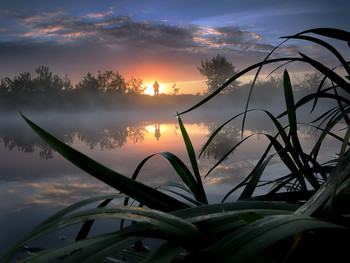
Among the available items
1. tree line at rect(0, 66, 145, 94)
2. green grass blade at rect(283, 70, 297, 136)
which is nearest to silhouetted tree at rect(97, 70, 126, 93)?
tree line at rect(0, 66, 145, 94)

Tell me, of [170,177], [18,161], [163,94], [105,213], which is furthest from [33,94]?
[105,213]

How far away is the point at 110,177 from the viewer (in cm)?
28

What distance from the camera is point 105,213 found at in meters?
0.26

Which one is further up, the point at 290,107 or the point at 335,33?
the point at 335,33

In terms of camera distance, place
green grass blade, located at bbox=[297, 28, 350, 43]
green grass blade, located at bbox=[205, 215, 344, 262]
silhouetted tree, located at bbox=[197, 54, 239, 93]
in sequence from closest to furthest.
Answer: green grass blade, located at bbox=[205, 215, 344, 262] < green grass blade, located at bbox=[297, 28, 350, 43] < silhouetted tree, located at bbox=[197, 54, 239, 93]

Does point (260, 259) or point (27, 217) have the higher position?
point (260, 259)

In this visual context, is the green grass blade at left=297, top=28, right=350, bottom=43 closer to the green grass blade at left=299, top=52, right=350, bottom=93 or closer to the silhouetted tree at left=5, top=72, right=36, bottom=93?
the green grass blade at left=299, top=52, right=350, bottom=93

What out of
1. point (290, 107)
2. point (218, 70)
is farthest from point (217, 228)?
point (218, 70)

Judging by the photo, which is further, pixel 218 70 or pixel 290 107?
pixel 218 70

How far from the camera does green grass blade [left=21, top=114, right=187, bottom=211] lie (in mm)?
275

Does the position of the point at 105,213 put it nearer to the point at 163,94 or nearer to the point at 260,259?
the point at 260,259

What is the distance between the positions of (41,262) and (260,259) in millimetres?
156

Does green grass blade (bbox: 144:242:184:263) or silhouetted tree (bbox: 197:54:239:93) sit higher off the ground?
silhouetted tree (bbox: 197:54:239:93)

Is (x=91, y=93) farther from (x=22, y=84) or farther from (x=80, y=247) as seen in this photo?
(x=80, y=247)
